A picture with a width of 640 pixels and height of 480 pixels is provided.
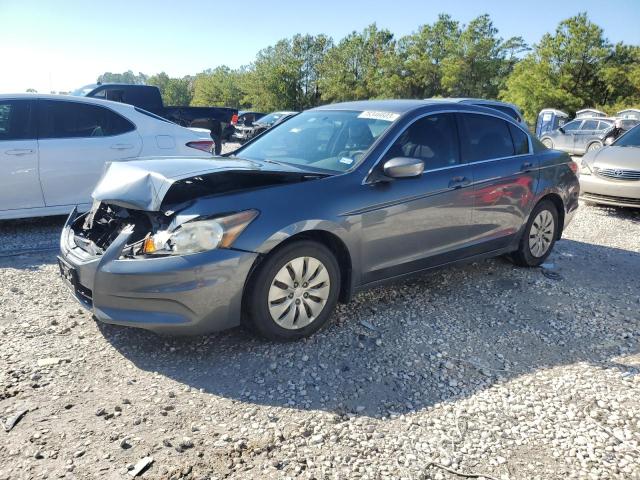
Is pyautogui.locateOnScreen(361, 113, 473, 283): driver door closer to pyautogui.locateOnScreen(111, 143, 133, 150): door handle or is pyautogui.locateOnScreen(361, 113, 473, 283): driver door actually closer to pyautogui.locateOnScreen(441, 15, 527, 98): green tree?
pyautogui.locateOnScreen(111, 143, 133, 150): door handle

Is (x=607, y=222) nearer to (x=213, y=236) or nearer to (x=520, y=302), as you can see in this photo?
(x=520, y=302)

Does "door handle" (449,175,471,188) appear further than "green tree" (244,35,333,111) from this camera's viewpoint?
No

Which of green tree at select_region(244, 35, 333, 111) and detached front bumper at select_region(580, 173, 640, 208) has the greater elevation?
green tree at select_region(244, 35, 333, 111)

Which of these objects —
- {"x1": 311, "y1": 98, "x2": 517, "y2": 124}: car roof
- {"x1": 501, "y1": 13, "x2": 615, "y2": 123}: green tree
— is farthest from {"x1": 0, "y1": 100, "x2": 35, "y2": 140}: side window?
{"x1": 501, "y1": 13, "x2": 615, "y2": 123}: green tree

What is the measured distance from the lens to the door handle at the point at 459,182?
14.0ft

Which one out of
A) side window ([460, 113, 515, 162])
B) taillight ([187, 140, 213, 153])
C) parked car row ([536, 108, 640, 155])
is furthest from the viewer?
parked car row ([536, 108, 640, 155])

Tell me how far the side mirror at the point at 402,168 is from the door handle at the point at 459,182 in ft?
1.96

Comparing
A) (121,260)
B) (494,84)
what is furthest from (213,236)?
(494,84)

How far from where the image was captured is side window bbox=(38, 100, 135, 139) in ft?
20.1

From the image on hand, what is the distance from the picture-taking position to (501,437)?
2.66 meters

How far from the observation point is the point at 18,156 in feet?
19.4

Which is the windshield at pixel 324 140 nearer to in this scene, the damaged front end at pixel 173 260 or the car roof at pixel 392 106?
Result: the car roof at pixel 392 106

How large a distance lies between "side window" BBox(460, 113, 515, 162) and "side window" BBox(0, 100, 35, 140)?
4904 millimetres

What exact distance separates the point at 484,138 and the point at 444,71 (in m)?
46.2
